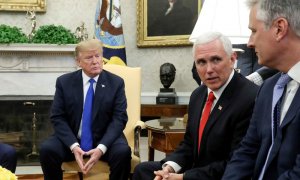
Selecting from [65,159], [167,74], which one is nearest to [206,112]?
[65,159]

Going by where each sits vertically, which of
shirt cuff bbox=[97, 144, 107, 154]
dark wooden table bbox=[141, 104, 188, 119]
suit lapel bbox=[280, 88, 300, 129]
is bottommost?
dark wooden table bbox=[141, 104, 188, 119]

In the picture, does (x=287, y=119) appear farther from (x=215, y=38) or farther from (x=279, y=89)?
(x=215, y=38)

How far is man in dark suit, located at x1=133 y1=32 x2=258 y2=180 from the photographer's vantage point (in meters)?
2.34

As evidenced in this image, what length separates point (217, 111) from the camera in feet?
7.85

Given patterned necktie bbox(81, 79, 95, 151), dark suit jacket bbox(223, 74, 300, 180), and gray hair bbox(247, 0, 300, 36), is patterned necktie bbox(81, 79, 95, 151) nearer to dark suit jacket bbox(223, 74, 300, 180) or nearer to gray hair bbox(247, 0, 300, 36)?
dark suit jacket bbox(223, 74, 300, 180)

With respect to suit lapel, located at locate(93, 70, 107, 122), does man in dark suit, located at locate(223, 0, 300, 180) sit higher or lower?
higher

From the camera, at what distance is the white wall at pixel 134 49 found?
23.9ft

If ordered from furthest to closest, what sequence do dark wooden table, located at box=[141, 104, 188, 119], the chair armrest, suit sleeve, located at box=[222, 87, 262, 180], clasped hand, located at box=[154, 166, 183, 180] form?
dark wooden table, located at box=[141, 104, 188, 119] → the chair armrest → clasped hand, located at box=[154, 166, 183, 180] → suit sleeve, located at box=[222, 87, 262, 180]

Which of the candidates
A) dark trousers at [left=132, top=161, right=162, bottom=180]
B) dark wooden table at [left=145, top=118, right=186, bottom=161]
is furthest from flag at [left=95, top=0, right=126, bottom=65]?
dark trousers at [left=132, top=161, right=162, bottom=180]

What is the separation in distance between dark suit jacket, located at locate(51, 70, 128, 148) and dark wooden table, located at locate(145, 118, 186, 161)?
0.96ft

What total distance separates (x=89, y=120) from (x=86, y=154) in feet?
1.11

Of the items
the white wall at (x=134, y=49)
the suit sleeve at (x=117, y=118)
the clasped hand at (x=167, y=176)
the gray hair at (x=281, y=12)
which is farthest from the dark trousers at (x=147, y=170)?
the white wall at (x=134, y=49)

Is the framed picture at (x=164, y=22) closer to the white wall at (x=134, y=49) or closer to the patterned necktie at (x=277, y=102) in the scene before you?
the white wall at (x=134, y=49)

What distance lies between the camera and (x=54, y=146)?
11.7ft
